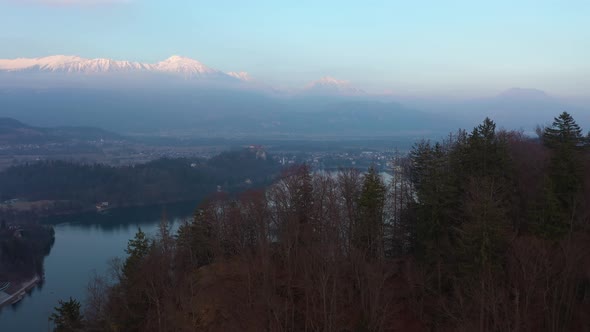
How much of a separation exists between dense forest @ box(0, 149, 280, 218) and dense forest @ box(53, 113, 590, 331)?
83.5ft

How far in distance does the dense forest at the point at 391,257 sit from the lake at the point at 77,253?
755 cm

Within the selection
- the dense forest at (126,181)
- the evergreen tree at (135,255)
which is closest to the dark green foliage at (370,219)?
the evergreen tree at (135,255)

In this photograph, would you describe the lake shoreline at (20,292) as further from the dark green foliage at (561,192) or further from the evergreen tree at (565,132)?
the evergreen tree at (565,132)

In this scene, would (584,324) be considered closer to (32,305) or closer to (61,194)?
(32,305)

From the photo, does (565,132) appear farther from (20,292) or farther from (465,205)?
(20,292)

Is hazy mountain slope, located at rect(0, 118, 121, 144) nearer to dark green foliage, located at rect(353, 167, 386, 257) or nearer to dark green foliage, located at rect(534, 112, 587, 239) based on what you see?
dark green foliage, located at rect(353, 167, 386, 257)

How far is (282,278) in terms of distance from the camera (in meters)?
9.51

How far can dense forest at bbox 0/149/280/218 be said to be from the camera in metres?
37.6

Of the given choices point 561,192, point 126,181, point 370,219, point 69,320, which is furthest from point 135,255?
point 126,181

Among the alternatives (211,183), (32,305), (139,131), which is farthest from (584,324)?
(139,131)

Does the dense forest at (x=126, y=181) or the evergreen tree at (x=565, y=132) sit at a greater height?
the evergreen tree at (x=565, y=132)

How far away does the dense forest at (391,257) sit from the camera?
293 inches

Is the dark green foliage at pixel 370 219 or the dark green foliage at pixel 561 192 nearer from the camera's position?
the dark green foliage at pixel 561 192

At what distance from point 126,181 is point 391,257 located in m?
34.1
